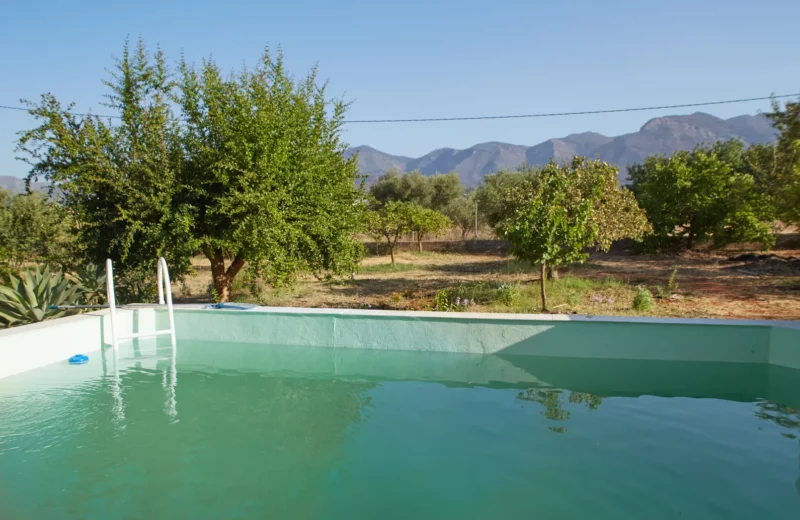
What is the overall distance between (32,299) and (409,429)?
6.03 meters

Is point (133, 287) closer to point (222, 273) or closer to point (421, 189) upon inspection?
point (222, 273)

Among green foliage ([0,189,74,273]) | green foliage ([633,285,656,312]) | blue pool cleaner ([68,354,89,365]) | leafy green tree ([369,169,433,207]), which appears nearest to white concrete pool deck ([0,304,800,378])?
blue pool cleaner ([68,354,89,365])

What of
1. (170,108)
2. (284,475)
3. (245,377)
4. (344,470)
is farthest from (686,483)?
(170,108)

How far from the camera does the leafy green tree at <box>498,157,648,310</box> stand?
33.6 feet

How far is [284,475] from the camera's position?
13.5 ft

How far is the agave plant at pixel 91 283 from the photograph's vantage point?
9398 mm

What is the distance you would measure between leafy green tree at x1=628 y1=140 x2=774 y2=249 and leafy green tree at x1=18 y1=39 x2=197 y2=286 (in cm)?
1911

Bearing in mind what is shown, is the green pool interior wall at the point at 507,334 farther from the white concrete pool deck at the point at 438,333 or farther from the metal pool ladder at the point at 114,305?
the metal pool ladder at the point at 114,305

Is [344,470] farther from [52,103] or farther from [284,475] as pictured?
[52,103]

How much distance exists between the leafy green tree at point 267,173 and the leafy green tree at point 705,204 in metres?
16.3

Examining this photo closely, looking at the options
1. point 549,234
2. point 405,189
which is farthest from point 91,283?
point 405,189

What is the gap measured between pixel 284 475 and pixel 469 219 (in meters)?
33.4

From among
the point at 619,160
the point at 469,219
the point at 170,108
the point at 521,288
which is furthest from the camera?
the point at 619,160

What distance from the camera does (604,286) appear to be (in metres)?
12.7
